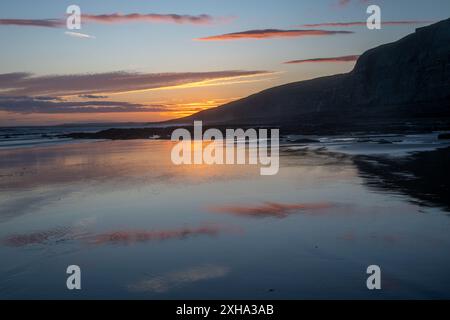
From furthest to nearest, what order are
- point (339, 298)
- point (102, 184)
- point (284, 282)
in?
point (102, 184), point (284, 282), point (339, 298)

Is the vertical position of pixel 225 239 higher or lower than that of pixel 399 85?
lower

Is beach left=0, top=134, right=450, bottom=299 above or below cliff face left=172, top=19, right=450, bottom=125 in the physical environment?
below

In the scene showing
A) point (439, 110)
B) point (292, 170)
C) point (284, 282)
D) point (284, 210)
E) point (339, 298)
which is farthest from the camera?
point (439, 110)

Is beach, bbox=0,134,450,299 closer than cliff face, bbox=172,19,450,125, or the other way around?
beach, bbox=0,134,450,299

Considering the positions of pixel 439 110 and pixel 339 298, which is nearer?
pixel 339 298

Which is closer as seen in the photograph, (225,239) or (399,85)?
(225,239)

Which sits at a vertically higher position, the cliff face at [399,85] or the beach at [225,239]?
the cliff face at [399,85]

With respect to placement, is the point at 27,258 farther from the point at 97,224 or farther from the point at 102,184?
the point at 102,184

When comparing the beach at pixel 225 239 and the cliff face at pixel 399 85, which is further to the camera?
the cliff face at pixel 399 85

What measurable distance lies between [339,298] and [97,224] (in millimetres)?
5842
